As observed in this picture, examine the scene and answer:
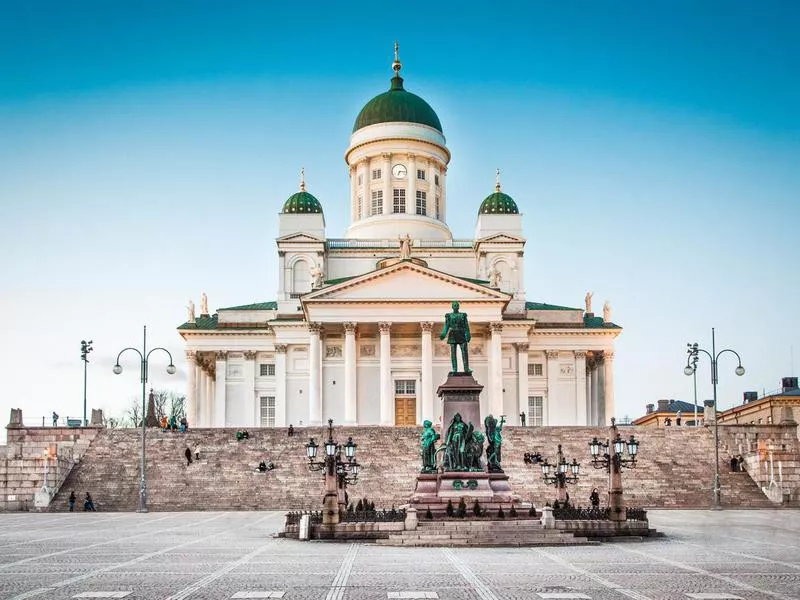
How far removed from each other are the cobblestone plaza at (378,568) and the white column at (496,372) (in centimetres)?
3821

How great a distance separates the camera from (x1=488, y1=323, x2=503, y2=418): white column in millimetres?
74250

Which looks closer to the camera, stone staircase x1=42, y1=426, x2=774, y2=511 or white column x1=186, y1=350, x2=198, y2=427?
stone staircase x1=42, y1=426, x2=774, y2=511

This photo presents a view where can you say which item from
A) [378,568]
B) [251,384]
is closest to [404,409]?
[251,384]

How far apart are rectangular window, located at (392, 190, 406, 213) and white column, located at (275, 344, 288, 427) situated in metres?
16.9

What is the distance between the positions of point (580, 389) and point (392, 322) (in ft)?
53.6

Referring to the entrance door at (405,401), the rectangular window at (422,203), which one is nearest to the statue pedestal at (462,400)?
the entrance door at (405,401)

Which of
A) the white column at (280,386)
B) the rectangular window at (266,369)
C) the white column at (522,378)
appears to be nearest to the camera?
the white column at (522,378)

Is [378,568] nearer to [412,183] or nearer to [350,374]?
[350,374]

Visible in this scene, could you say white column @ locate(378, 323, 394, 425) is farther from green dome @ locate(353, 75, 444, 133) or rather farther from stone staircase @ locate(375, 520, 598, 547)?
stone staircase @ locate(375, 520, 598, 547)

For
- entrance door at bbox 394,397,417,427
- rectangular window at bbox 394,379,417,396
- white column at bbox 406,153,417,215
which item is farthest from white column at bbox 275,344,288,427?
white column at bbox 406,153,417,215

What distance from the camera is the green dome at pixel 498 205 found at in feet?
284

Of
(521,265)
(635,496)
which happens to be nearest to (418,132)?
(521,265)

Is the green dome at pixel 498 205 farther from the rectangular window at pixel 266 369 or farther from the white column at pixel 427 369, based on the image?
the rectangular window at pixel 266 369

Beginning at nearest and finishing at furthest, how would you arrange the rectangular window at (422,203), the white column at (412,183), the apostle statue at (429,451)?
1. the apostle statue at (429,451)
2. the white column at (412,183)
3. the rectangular window at (422,203)
